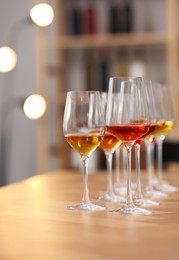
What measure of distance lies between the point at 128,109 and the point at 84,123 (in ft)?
0.33

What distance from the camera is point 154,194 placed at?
1534mm

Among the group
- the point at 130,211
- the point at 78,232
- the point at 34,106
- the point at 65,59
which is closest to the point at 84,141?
the point at 130,211

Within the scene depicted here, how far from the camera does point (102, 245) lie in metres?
0.89

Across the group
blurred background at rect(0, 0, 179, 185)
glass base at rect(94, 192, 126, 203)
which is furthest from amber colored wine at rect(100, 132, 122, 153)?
blurred background at rect(0, 0, 179, 185)

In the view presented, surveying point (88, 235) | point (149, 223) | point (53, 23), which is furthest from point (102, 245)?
point (53, 23)

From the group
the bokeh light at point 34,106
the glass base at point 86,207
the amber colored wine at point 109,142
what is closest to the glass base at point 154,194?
the amber colored wine at point 109,142

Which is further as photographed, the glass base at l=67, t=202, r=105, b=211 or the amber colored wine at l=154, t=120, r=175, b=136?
the amber colored wine at l=154, t=120, r=175, b=136

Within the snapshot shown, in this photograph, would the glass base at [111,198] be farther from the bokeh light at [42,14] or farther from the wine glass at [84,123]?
the bokeh light at [42,14]

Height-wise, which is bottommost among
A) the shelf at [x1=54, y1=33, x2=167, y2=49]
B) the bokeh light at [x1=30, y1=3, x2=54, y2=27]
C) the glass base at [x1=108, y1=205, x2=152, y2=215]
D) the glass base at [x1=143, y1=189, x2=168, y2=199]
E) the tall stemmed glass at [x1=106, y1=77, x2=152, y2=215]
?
the glass base at [x1=143, y1=189, x2=168, y2=199]

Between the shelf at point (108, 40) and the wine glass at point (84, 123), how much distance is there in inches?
112

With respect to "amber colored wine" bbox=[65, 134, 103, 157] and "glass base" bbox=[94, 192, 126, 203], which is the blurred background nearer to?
"glass base" bbox=[94, 192, 126, 203]

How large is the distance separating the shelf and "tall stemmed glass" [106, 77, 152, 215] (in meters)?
2.85

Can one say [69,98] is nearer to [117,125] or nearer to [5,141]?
[117,125]

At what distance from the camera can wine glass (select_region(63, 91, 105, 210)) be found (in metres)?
1.26
